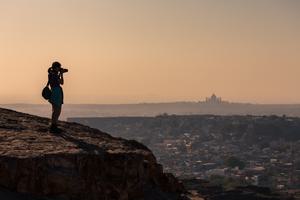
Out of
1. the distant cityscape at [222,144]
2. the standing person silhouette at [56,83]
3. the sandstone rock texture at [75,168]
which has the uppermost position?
the standing person silhouette at [56,83]

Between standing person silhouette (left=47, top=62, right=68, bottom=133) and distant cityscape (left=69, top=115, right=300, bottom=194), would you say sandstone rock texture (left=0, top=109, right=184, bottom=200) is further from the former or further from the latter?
distant cityscape (left=69, top=115, right=300, bottom=194)

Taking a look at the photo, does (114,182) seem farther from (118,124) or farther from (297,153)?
(118,124)

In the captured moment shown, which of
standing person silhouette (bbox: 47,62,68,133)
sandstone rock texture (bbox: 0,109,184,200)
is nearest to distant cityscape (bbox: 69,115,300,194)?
sandstone rock texture (bbox: 0,109,184,200)

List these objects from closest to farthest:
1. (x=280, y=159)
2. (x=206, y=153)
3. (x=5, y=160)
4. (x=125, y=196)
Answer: (x=5, y=160) → (x=125, y=196) → (x=280, y=159) → (x=206, y=153)

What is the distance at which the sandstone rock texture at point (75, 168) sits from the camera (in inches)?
411

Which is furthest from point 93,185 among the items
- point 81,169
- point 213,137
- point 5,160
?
point 213,137

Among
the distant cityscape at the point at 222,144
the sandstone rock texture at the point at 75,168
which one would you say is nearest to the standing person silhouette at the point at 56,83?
the sandstone rock texture at the point at 75,168

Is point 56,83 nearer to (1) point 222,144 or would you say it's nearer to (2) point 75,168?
(2) point 75,168

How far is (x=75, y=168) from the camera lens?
10.9 meters

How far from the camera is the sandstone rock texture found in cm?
1044

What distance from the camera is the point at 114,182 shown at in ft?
37.1

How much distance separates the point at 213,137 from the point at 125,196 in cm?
13683

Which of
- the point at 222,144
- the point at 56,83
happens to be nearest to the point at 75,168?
the point at 56,83

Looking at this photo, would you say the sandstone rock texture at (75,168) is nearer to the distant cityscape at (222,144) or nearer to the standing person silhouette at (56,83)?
the standing person silhouette at (56,83)
